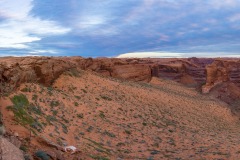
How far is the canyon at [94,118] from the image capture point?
12.2m

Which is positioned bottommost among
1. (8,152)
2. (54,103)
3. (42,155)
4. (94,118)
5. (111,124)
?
(111,124)

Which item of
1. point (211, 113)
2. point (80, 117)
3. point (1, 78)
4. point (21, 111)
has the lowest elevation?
point (211, 113)

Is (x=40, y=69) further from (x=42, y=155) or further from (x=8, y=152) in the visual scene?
(x=8, y=152)

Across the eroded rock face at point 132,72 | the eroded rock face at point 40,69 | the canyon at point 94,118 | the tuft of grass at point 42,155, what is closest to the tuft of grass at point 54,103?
the canyon at point 94,118

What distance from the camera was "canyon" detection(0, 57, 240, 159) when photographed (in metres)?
12.2

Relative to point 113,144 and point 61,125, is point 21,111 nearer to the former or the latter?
point 61,125

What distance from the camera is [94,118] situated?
18688 mm

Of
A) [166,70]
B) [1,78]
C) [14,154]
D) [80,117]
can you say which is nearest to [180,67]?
[166,70]

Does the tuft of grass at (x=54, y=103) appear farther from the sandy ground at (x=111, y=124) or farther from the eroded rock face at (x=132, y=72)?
the eroded rock face at (x=132, y=72)

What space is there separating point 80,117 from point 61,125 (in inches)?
120

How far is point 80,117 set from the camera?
17875 millimetres

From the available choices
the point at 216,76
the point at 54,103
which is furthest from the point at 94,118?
the point at 216,76

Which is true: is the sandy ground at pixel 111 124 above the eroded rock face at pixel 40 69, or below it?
below

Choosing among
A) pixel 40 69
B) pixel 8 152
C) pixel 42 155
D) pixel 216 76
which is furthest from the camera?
pixel 216 76
